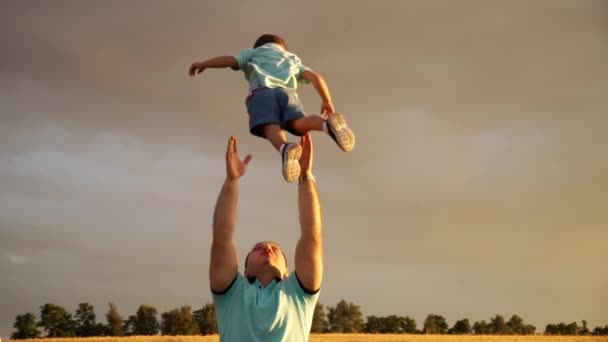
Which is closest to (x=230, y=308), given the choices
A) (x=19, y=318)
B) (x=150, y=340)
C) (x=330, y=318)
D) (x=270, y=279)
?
(x=270, y=279)

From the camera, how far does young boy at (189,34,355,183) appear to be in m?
6.95

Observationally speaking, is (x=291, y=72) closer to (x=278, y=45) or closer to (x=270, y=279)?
(x=278, y=45)

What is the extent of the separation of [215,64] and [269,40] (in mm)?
796

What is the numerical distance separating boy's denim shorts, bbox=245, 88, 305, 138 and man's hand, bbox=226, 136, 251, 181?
1.72 m

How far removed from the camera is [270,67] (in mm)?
7465

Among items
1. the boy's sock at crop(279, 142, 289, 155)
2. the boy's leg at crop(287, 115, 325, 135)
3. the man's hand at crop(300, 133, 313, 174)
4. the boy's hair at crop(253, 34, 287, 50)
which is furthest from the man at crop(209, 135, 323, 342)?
the boy's hair at crop(253, 34, 287, 50)

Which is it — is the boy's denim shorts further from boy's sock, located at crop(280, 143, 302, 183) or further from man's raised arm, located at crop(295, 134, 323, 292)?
man's raised arm, located at crop(295, 134, 323, 292)

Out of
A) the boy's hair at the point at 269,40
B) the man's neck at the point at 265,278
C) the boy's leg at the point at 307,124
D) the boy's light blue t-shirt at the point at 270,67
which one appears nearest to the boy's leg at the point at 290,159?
the boy's leg at the point at 307,124

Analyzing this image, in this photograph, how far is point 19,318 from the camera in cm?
4656

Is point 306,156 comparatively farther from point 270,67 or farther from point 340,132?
point 270,67

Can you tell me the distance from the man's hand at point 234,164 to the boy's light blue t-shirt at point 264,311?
758 millimetres

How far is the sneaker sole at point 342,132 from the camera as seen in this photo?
615 centimetres

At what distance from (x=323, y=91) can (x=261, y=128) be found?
31.7 inches

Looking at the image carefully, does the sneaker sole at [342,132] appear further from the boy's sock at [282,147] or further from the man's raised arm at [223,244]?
the man's raised arm at [223,244]
